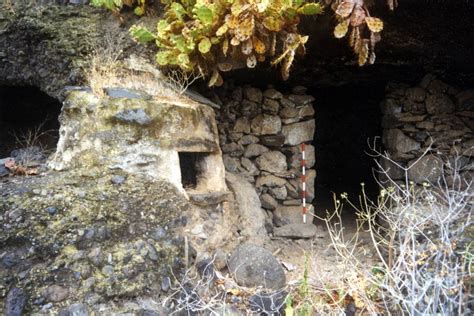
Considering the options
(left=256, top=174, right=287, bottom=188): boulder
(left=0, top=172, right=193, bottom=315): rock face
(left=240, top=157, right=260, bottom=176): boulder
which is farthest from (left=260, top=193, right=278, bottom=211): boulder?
(left=0, top=172, right=193, bottom=315): rock face

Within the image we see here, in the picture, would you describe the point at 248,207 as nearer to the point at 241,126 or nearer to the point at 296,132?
the point at 241,126

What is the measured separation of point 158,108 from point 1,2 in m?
2.87

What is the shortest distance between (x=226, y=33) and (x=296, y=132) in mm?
2025

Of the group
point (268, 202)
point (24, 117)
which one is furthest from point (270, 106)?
point (24, 117)

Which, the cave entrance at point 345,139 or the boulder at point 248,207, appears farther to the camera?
the cave entrance at point 345,139

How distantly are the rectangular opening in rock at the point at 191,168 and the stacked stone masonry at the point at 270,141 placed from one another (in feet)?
2.98

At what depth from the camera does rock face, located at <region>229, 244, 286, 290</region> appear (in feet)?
12.5

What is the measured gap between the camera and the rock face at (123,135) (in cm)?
372

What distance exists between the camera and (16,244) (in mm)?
2994

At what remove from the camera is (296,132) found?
570 cm

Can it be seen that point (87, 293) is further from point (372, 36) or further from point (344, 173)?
point (344, 173)

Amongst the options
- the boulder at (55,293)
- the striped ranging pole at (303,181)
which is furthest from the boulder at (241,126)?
the boulder at (55,293)

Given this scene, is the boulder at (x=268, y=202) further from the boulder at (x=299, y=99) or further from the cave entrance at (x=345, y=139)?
the cave entrance at (x=345, y=139)

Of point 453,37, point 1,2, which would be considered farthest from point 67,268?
point 453,37
